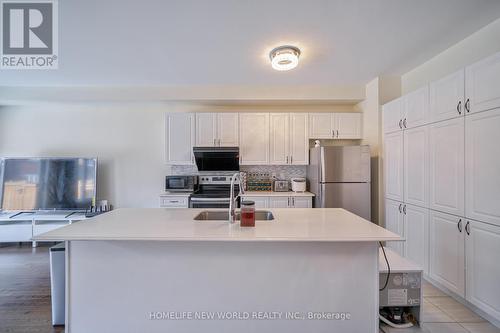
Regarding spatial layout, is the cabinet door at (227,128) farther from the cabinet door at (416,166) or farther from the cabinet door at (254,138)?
the cabinet door at (416,166)

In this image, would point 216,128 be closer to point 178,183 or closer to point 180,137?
point 180,137

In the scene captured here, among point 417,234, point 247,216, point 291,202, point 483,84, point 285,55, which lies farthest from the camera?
point 291,202

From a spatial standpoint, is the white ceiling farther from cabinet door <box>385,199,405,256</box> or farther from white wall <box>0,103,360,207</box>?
cabinet door <box>385,199,405,256</box>

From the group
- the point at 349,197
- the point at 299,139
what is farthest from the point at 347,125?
the point at 349,197

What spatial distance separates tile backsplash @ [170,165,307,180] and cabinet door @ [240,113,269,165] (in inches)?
13.5

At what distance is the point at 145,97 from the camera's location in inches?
138

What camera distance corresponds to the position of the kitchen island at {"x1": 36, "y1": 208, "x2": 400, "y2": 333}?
4.98ft

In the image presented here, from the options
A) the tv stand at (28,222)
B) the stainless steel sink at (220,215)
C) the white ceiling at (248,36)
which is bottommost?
the tv stand at (28,222)

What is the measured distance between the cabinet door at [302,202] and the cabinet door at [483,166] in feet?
5.99

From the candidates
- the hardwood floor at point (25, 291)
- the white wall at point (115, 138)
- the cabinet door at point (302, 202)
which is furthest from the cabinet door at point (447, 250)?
the hardwood floor at point (25, 291)

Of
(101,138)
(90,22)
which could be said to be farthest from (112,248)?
(101,138)

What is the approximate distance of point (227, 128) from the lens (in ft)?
12.0

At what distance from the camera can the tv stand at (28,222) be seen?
3.43 metres

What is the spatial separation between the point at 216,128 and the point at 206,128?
0.56 ft
